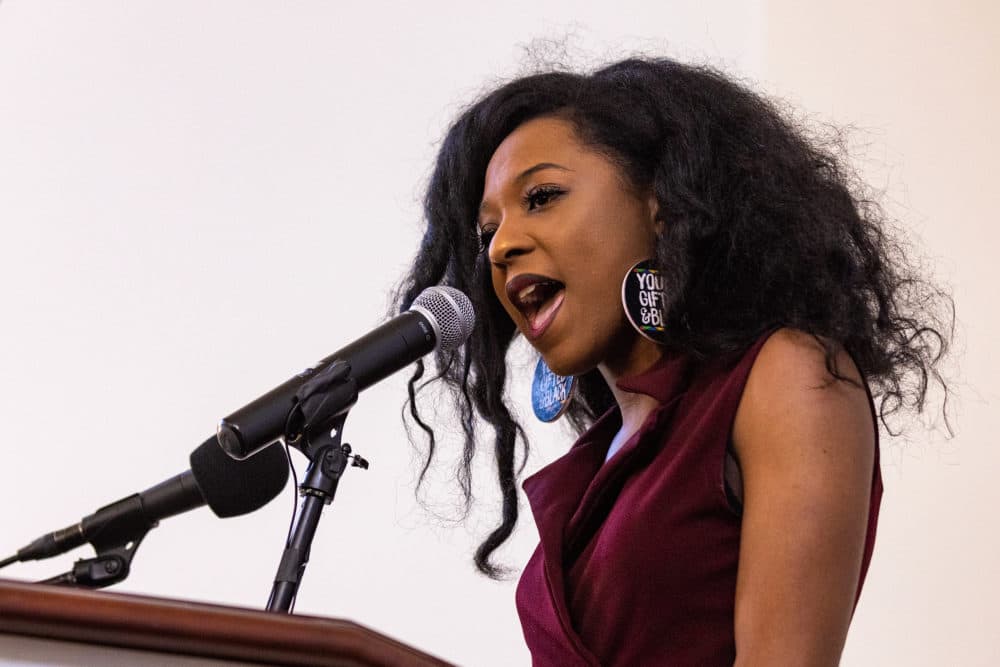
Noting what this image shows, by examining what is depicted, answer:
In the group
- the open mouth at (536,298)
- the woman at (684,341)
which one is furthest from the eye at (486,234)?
the open mouth at (536,298)

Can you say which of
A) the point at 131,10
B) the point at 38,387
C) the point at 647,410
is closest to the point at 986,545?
the point at 647,410

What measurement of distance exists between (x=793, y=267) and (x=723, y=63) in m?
1.12

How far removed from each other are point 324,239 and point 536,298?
1.09m

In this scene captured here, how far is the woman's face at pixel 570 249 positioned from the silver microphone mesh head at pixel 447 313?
133 mm

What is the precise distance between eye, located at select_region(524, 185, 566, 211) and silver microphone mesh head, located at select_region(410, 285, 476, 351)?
199 millimetres

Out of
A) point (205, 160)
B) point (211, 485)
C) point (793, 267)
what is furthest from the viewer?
point (205, 160)

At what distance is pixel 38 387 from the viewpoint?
2.47 m

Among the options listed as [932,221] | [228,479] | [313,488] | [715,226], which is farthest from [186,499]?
[932,221]

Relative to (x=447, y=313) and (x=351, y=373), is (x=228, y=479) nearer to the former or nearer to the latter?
(x=351, y=373)

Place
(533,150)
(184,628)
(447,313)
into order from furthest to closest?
(533,150), (447,313), (184,628)

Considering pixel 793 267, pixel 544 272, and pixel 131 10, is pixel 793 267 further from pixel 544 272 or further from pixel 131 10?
pixel 131 10

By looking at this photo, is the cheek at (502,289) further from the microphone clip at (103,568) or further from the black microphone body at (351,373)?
the microphone clip at (103,568)

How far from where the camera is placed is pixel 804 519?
121cm

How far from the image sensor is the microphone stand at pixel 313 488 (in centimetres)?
125
